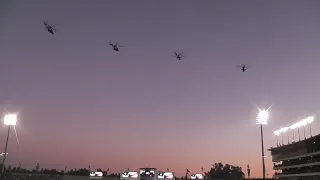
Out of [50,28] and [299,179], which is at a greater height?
[50,28]

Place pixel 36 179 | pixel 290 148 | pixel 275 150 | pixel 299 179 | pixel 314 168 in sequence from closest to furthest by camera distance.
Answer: pixel 314 168 → pixel 299 179 → pixel 290 148 → pixel 275 150 → pixel 36 179

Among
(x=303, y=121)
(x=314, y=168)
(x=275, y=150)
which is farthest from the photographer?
(x=275, y=150)

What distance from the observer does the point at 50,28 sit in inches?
2263

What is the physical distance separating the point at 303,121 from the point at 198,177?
71214mm

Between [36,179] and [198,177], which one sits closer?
[198,177]

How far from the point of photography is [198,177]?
163 metres

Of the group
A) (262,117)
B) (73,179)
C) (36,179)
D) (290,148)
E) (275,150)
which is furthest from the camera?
(36,179)

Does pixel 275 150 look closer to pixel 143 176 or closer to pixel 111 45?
pixel 143 176

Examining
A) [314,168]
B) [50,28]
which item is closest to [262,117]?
[50,28]

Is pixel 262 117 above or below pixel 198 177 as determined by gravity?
above

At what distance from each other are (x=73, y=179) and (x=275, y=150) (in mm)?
95959

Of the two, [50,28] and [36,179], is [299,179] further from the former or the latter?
[36,179]

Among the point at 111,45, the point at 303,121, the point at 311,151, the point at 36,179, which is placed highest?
the point at 111,45

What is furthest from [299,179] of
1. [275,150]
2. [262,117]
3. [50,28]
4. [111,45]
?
[50,28]
